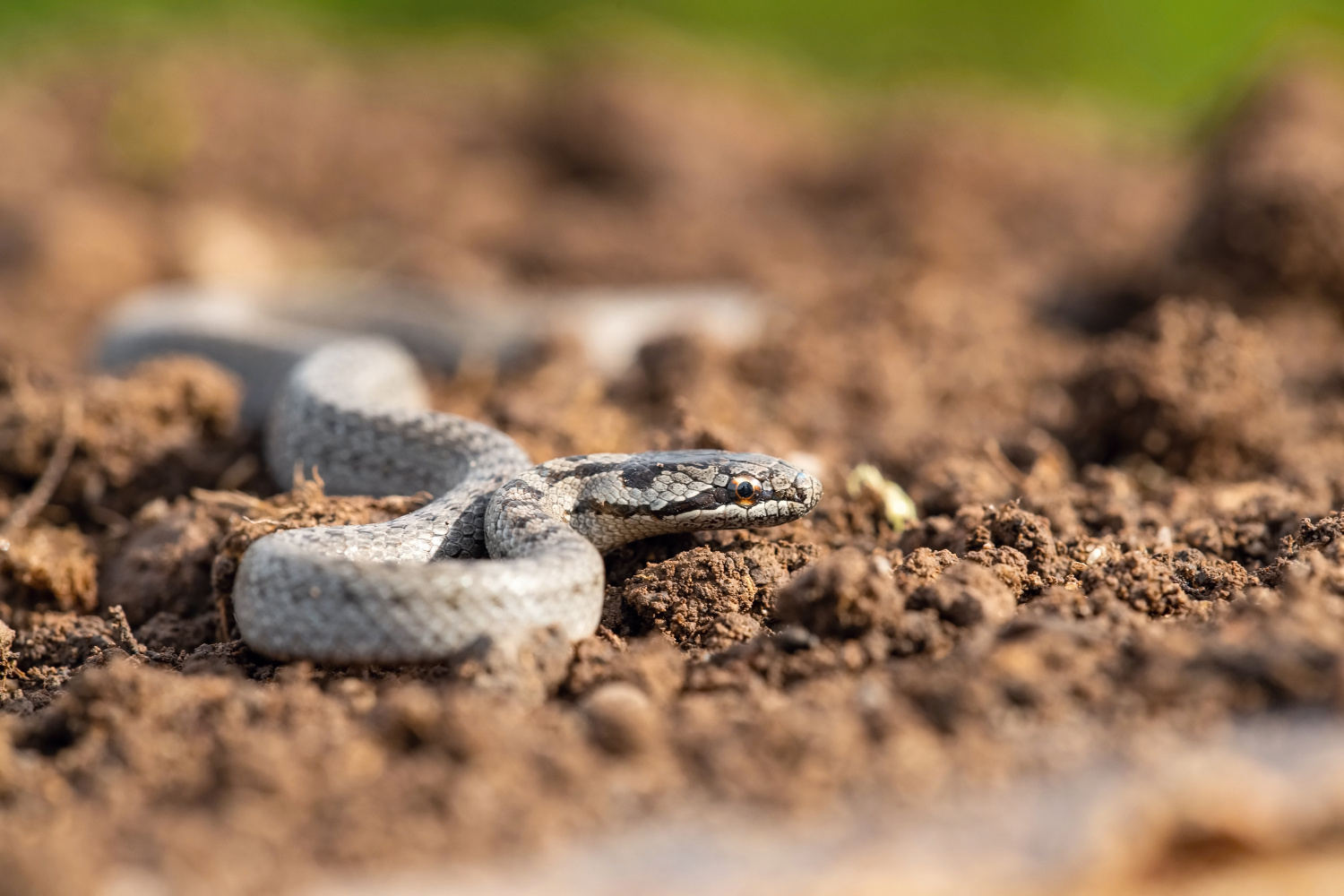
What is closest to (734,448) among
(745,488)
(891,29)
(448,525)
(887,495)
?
(887,495)

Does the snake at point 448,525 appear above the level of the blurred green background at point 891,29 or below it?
below

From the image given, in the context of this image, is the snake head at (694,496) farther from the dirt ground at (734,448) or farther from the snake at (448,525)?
the dirt ground at (734,448)

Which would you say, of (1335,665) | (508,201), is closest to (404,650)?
(1335,665)

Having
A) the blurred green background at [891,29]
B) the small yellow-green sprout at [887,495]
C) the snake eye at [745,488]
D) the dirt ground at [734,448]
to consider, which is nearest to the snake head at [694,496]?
the snake eye at [745,488]

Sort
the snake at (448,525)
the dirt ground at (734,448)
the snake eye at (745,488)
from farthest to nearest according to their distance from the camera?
the snake eye at (745,488), the snake at (448,525), the dirt ground at (734,448)

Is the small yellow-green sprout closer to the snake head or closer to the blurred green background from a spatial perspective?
the snake head

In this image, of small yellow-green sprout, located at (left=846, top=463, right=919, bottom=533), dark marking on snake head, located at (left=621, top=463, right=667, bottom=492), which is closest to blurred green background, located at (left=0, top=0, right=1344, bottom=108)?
small yellow-green sprout, located at (left=846, top=463, right=919, bottom=533)

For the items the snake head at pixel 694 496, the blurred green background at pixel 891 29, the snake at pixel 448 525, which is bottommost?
the snake at pixel 448 525

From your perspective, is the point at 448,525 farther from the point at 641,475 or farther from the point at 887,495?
the point at 887,495
